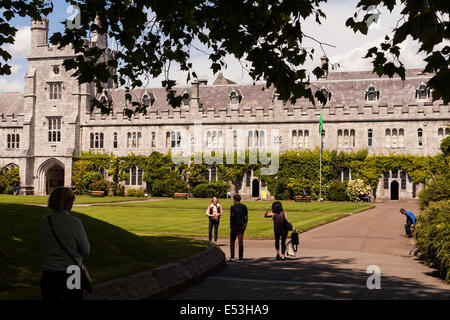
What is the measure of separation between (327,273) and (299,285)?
189 cm

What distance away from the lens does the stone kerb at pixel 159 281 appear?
7.70 metres

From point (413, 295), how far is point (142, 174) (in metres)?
45.4

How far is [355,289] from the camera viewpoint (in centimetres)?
932

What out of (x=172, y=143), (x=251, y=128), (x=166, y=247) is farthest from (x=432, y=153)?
(x=166, y=247)

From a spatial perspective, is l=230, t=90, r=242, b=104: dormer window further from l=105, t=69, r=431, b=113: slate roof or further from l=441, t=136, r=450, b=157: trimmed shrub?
l=441, t=136, r=450, b=157: trimmed shrub

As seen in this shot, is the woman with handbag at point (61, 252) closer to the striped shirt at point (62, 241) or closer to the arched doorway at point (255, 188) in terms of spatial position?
the striped shirt at point (62, 241)

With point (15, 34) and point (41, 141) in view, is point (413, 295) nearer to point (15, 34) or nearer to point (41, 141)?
point (15, 34)

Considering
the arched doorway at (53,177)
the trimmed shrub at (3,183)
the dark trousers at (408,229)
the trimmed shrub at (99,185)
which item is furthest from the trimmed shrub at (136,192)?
the dark trousers at (408,229)

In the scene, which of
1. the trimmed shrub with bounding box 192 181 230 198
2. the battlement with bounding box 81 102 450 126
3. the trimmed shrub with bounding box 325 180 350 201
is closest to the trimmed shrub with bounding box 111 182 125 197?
the battlement with bounding box 81 102 450 126

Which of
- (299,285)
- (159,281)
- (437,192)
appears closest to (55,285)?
(159,281)

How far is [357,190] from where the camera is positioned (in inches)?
1774

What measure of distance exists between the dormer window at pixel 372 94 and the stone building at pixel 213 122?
9 cm

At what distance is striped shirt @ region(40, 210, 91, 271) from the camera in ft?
17.7

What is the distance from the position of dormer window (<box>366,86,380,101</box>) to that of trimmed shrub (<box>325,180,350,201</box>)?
9.19m
